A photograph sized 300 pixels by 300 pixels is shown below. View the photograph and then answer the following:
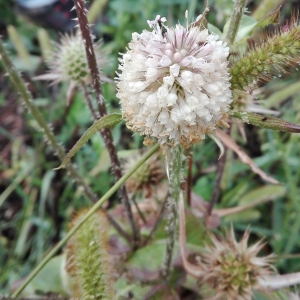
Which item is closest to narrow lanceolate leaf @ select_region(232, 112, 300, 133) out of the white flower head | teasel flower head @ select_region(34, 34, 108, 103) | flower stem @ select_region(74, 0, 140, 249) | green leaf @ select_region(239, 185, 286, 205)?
the white flower head

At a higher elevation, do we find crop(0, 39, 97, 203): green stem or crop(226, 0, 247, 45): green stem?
crop(226, 0, 247, 45): green stem

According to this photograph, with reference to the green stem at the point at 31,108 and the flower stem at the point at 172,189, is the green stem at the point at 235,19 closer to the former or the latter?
the flower stem at the point at 172,189

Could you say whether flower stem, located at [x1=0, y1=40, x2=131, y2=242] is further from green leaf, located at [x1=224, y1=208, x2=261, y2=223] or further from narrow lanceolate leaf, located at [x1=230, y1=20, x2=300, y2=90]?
narrow lanceolate leaf, located at [x1=230, y1=20, x2=300, y2=90]

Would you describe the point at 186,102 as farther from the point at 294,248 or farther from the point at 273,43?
the point at 294,248

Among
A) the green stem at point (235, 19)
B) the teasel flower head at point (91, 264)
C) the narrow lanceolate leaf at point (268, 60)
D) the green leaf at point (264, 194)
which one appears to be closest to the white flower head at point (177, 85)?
the narrow lanceolate leaf at point (268, 60)

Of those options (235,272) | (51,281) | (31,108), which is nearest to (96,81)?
(31,108)

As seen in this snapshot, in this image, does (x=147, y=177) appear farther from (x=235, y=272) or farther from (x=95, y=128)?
(x=95, y=128)
